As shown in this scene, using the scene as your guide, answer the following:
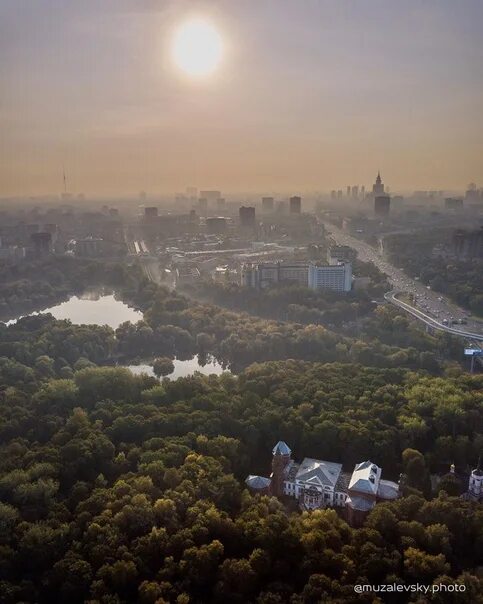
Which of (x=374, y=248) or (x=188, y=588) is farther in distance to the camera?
(x=374, y=248)

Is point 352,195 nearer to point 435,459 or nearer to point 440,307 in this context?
point 440,307

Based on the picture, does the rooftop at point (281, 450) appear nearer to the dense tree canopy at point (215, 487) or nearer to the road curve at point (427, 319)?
the dense tree canopy at point (215, 487)

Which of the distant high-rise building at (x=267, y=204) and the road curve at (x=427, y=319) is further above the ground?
the distant high-rise building at (x=267, y=204)

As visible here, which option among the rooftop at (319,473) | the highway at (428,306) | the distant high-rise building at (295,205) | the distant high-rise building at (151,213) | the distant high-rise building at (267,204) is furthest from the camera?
the distant high-rise building at (267,204)

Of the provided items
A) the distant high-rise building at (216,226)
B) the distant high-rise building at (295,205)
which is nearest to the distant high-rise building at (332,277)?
the distant high-rise building at (216,226)

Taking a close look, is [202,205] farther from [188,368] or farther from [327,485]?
[327,485]

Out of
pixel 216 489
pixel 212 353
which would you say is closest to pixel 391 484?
pixel 216 489
